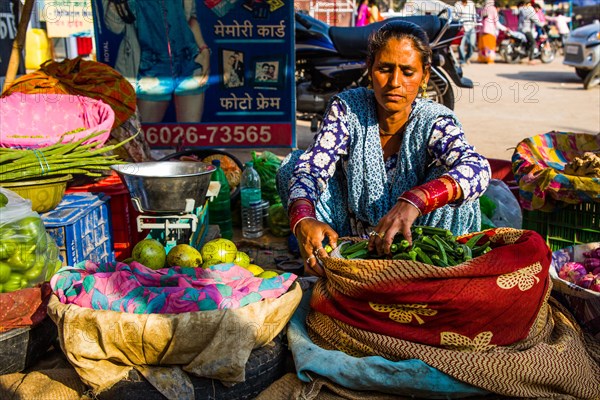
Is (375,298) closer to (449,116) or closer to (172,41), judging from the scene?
(449,116)

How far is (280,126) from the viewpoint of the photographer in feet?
17.9

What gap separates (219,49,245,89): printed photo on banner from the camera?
17.6 feet

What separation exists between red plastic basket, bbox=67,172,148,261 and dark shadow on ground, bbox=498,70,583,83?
1264cm

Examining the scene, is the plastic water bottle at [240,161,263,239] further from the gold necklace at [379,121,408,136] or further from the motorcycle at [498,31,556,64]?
the motorcycle at [498,31,556,64]

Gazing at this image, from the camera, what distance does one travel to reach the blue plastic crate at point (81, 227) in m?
2.73

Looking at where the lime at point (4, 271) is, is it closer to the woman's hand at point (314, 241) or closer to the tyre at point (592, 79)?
the woman's hand at point (314, 241)

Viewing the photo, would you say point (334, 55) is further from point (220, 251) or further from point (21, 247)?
point (21, 247)

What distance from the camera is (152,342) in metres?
1.87

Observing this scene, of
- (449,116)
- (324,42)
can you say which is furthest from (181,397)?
(324,42)

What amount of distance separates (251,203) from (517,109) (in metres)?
7.08

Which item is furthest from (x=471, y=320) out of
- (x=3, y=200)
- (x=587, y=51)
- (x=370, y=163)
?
(x=587, y=51)

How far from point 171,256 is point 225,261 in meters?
0.24

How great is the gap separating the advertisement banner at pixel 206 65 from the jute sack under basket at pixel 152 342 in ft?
11.6

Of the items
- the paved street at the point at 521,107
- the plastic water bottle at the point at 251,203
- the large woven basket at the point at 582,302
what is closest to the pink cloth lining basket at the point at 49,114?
the plastic water bottle at the point at 251,203
